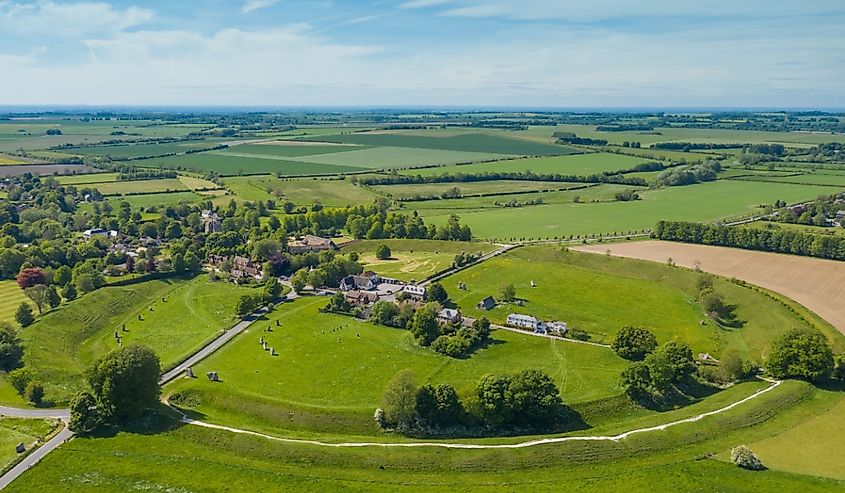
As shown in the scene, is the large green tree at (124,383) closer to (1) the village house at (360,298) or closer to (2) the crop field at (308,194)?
(1) the village house at (360,298)

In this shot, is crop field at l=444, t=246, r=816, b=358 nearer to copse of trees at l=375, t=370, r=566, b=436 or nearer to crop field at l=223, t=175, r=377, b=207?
copse of trees at l=375, t=370, r=566, b=436

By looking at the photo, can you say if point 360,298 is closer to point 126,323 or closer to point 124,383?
point 126,323

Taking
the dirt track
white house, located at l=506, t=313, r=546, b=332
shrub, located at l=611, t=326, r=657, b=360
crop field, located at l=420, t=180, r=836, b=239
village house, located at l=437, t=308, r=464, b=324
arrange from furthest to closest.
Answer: crop field, located at l=420, t=180, r=836, b=239
the dirt track
village house, located at l=437, t=308, r=464, b=324
white house, located at l=506, t=313, r=546, b=332
shrub, located at l=611, t=326, r=657, b=360

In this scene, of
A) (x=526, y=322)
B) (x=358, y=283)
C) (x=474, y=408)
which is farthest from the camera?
(x=358, y=283)

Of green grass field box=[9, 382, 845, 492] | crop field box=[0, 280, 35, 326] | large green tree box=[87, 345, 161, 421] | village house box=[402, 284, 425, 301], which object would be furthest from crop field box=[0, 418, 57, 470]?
village house box=[402, 284, 425, 301]

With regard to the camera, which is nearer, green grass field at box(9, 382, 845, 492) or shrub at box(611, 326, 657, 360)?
green grass field at box(9, 382, 845, 492)

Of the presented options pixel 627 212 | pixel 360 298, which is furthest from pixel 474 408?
pixel 627 212
